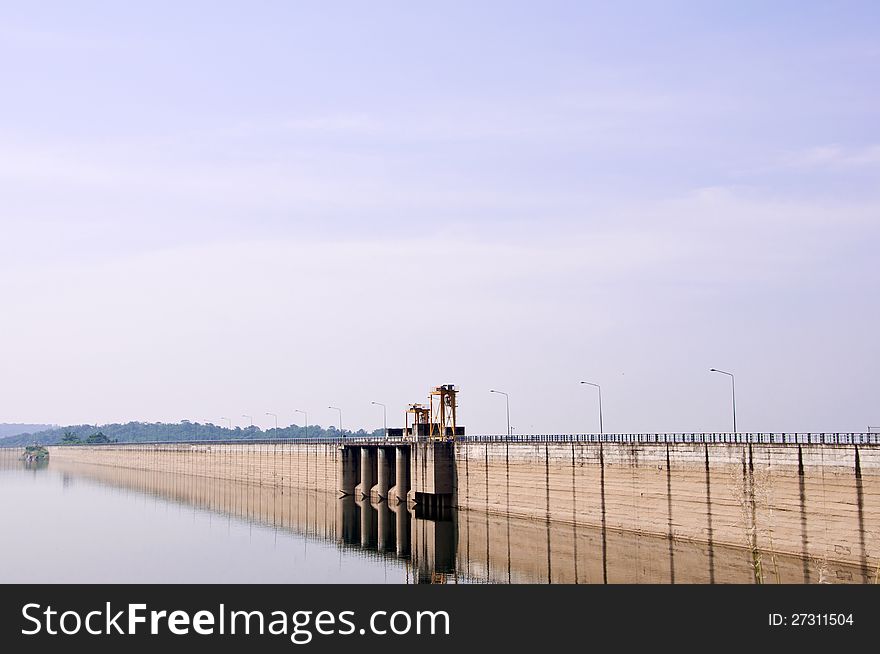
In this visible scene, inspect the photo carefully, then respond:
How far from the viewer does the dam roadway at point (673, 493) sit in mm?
59656

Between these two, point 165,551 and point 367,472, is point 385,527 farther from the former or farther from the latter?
point 367,472

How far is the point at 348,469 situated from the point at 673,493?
72.8 m

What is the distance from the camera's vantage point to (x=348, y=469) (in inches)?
5468

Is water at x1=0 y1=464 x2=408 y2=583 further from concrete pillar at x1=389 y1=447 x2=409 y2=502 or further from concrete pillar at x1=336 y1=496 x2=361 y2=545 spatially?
concrete pillar at x1=389 y1=447 x2=409 y2=502

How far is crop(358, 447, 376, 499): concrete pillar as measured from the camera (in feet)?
436

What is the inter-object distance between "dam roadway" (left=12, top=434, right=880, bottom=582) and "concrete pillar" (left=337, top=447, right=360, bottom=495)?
1473cm

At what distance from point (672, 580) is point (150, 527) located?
70.9 metres

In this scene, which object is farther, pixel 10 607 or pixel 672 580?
pixel 672 580

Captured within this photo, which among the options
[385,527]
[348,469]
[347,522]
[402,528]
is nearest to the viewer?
[402,528]

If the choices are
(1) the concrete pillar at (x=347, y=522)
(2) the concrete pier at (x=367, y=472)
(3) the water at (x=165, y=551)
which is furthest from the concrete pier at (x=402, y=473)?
(3) the water at (x=165, y=551)

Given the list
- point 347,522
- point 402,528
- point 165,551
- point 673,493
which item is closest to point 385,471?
point 347,522

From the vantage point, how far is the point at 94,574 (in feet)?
239

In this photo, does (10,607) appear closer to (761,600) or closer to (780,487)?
(761,600)

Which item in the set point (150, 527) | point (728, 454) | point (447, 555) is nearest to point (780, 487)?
point (728, 454)
